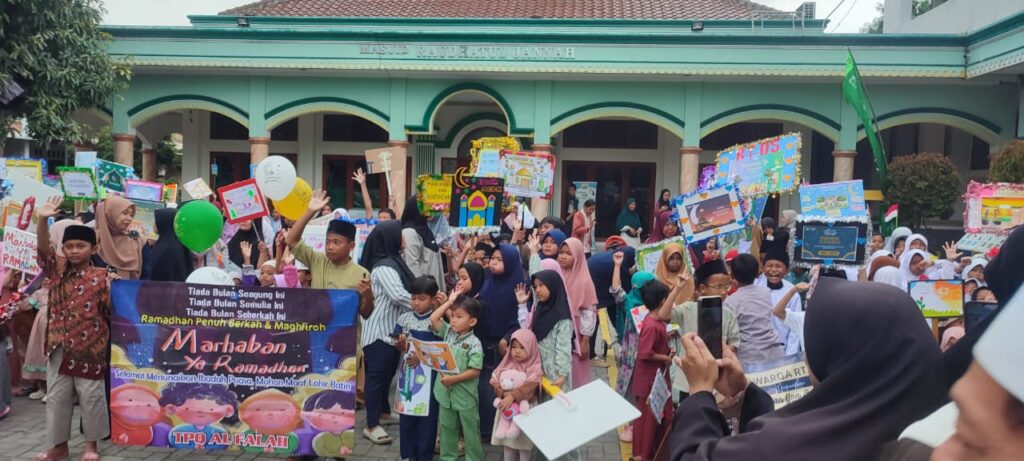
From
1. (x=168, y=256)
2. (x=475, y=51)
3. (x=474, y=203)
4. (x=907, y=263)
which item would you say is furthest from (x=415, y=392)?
(x=475, y=51)

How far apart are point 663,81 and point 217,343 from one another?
12663 millimetres

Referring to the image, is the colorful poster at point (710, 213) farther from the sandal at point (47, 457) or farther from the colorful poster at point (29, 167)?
the colorful poster at point (29, 167)

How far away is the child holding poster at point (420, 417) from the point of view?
482 cm

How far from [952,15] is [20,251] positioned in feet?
65.8

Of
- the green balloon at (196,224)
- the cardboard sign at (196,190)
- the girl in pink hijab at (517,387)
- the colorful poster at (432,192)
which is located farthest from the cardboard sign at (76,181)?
the girl in pink hijab at (517,387)

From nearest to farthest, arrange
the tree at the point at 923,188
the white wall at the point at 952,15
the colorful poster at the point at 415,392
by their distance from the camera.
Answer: the colorful poster at the point at 415,392, the tree at the point at 923,188, the white wall at the point at 952,15

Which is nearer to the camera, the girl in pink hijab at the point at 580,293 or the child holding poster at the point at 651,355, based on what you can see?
the child holding poster at the point at 651,355

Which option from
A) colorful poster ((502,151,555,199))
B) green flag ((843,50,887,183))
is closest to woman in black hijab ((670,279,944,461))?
colorful poster ((502,151,555,199))

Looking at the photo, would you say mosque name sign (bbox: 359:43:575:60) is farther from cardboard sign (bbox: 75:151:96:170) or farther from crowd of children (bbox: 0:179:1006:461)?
crowd of children (bbox: 0:179:1006:461)

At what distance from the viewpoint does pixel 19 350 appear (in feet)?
21.3

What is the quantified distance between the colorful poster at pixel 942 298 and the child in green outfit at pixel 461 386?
334 cm

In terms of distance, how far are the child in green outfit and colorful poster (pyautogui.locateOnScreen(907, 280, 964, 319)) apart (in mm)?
3337

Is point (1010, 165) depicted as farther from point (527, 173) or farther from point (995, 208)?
point (527, 173)

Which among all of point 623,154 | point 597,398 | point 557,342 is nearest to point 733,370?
point 597,398
